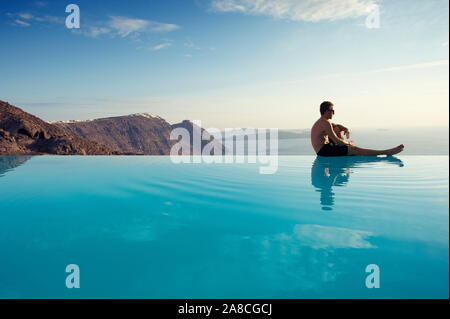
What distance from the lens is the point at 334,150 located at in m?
7.61

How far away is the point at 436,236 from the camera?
2.17 metres

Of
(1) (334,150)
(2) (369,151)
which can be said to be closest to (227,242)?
(1) (334,150)

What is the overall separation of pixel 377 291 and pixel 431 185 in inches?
145

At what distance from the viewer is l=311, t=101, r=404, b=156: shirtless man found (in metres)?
7.15

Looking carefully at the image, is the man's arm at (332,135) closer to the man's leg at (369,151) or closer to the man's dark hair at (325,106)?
the man's leg at (369,151)

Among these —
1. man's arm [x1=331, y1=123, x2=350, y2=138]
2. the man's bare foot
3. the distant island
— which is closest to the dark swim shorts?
man's arm [x1=331, y1=123, x2=350, y2=138]

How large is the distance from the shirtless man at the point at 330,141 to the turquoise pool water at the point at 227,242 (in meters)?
3.49

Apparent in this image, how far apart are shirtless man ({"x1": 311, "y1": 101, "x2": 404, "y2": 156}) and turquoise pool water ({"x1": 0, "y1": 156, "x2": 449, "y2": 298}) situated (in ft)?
11.5

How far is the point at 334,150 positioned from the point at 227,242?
643cm

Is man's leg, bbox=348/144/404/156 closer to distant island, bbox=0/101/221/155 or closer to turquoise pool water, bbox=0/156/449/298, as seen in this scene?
turquoise pool water, bbox=0/156/449/298

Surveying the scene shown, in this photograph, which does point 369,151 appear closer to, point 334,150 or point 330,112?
point 334,150

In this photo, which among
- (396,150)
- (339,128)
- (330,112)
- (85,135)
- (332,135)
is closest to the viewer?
(330,112)
